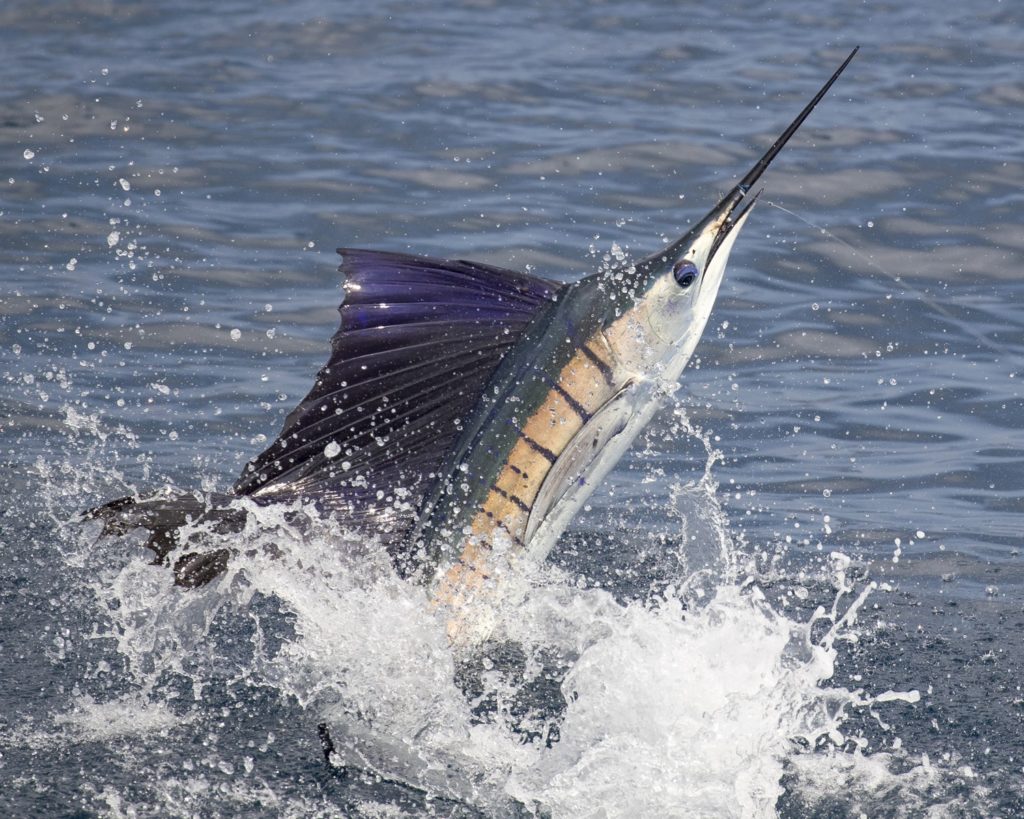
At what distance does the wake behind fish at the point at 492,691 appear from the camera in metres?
3.32

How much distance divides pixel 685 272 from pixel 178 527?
50.7 inches

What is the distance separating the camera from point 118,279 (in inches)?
304

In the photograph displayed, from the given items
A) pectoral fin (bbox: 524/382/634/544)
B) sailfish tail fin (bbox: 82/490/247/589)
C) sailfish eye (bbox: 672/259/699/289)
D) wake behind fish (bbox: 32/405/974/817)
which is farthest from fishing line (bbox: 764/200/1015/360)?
sailfish tail fin (bbox: 82/490/247/589)

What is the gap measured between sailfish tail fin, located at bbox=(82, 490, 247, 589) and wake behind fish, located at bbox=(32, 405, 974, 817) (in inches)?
2.5

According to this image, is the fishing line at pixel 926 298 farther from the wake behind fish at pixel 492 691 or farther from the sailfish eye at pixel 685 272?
the wake behind fish at pixel 492 691

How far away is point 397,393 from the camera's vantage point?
3795 millimetres

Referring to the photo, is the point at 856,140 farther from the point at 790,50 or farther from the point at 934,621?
the point at 934,621

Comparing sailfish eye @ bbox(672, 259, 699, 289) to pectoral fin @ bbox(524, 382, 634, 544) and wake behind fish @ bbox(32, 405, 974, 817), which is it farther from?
wake behind fish @ bbox(32, 405, 974, 817)

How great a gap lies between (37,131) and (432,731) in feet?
24.0

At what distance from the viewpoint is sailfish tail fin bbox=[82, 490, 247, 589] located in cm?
341

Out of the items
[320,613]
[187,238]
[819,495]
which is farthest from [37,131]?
[320,613]

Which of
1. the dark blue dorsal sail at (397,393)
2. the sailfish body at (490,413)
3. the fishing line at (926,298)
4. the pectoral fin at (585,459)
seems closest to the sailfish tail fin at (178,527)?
the sailfish body at (490,413)

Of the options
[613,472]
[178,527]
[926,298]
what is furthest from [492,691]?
[926,298]

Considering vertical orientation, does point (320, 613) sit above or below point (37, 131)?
below
